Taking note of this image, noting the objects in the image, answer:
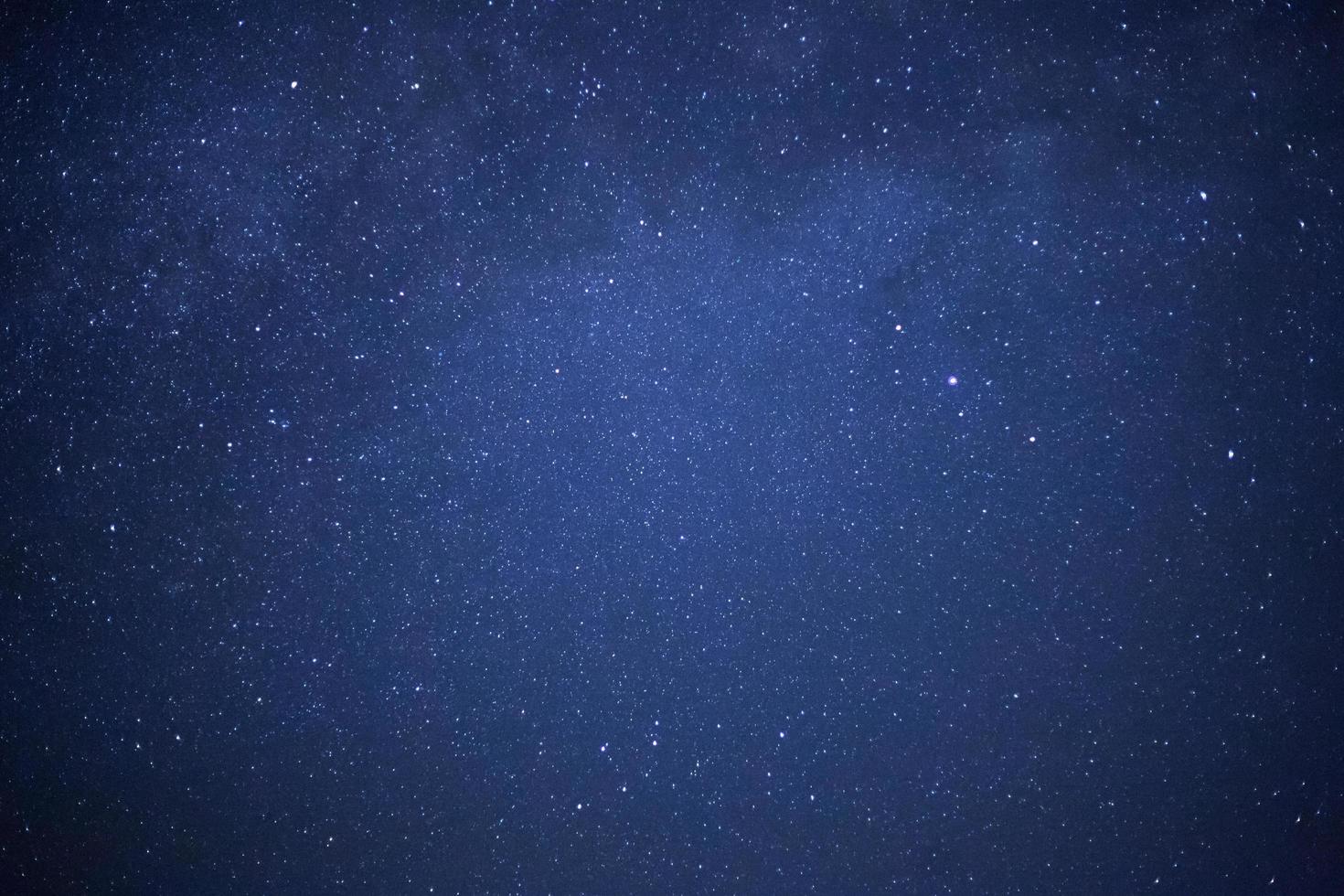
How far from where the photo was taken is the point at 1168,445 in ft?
2.66

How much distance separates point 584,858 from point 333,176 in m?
0.78

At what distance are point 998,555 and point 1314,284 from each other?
0.47 meters

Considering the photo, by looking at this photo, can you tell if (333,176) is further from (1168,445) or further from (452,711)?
(1168,445)

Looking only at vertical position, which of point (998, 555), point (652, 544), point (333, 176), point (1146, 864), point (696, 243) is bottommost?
point (1146, 864)

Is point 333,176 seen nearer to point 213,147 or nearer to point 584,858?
point 213,147

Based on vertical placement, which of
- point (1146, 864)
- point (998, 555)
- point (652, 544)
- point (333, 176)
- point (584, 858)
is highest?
point (333, 176)

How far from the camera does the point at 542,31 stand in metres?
0.77

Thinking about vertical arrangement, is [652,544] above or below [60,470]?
below

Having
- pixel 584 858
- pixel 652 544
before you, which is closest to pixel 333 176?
pixel 652 544

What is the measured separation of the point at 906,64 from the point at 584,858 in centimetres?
91

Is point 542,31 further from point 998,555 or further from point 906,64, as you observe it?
point 998,555

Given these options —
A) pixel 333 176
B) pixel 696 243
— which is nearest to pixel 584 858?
pixel 696 243

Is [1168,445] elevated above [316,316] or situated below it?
below

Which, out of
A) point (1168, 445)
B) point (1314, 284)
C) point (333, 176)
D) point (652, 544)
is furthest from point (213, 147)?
point (1314, 284)
